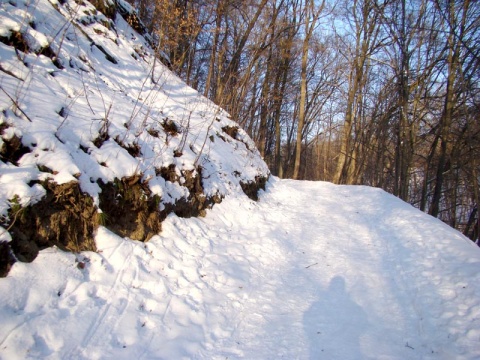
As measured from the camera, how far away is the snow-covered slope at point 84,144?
254cm

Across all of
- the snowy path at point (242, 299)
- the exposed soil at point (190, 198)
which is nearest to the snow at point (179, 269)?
the snowy path at point (242, 299)

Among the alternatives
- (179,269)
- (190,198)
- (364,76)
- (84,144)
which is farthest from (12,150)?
(364,76)

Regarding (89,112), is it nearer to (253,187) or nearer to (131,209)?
(131,209)

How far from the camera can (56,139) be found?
2.90 metres

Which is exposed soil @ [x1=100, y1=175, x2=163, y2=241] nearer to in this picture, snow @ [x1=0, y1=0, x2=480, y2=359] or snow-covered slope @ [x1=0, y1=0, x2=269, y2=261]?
snow-covered slope @ [x1=0, y1=0, x2=269, y2=261]

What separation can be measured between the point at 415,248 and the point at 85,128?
5785 millimetres

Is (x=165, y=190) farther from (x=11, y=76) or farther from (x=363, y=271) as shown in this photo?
(x=363, y=271)

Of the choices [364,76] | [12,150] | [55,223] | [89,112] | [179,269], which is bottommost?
[179,269]

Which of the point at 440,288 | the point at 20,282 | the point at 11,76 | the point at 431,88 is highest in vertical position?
the point at 431,88

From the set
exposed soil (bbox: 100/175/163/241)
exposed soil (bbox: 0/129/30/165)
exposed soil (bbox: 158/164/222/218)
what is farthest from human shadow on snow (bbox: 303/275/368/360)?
exposed soil (bbox: 0/129/30/165)

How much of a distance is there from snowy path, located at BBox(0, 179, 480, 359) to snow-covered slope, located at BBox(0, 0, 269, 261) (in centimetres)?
32

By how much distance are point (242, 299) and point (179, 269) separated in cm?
90

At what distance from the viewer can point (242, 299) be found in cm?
308

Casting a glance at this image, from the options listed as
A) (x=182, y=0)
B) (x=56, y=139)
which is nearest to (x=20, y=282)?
(x=56, y=139)
